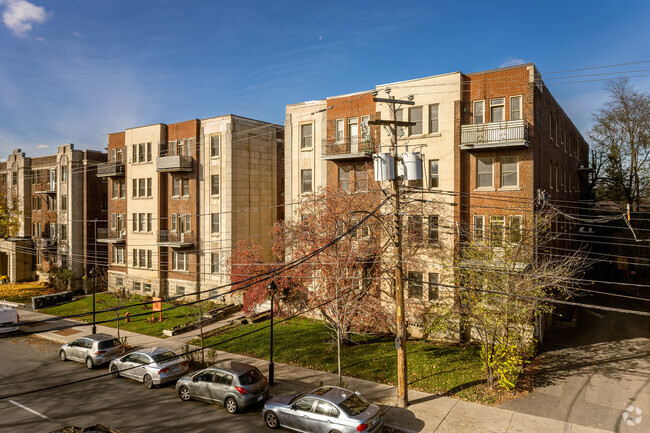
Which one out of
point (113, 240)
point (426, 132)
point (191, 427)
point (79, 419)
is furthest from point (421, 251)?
point (113, 240)

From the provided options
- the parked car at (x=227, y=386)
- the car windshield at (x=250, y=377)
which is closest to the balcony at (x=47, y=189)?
the parked car at (x=227, y=386)

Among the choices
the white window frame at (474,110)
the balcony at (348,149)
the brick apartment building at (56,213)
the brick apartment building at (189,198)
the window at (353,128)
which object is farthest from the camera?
the brick apartment building at (56,213)

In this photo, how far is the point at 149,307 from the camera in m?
31.8

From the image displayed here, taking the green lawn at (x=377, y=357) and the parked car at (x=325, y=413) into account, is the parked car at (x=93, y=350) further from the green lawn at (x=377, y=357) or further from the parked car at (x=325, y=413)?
the parked car at (x=325, y=413)

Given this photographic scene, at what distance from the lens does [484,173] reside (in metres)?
22.9

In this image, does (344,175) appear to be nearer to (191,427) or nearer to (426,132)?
(426,132)

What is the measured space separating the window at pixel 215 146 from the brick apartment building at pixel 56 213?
14.1 metres

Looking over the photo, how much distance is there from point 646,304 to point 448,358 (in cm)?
1940

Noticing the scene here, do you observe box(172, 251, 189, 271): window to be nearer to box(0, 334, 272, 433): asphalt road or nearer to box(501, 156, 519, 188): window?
box(0, 334, 272, 433): asphalt road

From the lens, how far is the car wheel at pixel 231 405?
1535 centimetres

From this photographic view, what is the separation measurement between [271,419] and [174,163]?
A: 81.2 feet

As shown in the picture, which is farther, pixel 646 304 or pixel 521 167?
pixel 646 304

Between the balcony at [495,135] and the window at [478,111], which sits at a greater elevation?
the window at [478,111]

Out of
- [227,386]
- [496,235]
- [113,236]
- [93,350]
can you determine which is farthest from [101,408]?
[113,236]
